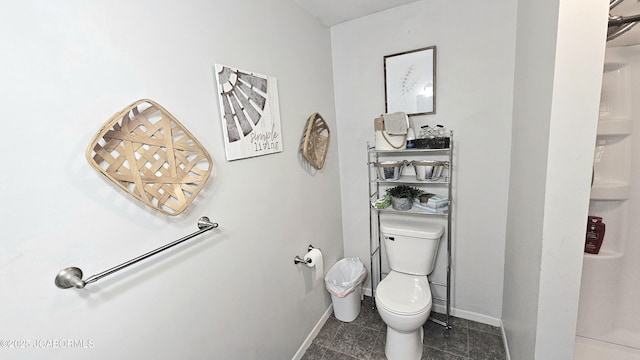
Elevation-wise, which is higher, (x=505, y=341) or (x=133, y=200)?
(x=133, y=200)

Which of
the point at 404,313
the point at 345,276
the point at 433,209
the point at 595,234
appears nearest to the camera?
the point at 595,234

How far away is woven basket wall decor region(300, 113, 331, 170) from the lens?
1794mm

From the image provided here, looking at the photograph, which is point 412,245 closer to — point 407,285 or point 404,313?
point 407,285

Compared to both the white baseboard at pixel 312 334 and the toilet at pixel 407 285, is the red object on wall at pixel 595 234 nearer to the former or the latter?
the toilet at pixel 407 285

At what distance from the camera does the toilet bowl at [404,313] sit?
1597 mm

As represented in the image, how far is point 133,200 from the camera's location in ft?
2.99

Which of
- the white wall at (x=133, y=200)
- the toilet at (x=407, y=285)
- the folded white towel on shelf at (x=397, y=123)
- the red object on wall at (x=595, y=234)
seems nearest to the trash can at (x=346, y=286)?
the toilet at (x=407, y=285)

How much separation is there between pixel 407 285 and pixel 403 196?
0.63 meters

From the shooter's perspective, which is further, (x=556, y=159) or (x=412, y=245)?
(x=412, y=245)

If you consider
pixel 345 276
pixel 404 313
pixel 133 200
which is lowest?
pixel 345 276

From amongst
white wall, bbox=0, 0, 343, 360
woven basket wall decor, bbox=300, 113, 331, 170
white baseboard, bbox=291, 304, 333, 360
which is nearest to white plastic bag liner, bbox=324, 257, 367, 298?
white baseboard, bbox=291, 304, 333, 360

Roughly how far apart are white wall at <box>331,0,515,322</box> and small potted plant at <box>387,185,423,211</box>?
29cm

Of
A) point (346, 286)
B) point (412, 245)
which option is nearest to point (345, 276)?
point (346, 286)

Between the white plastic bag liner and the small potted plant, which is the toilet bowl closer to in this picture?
the white plastic bag liner
